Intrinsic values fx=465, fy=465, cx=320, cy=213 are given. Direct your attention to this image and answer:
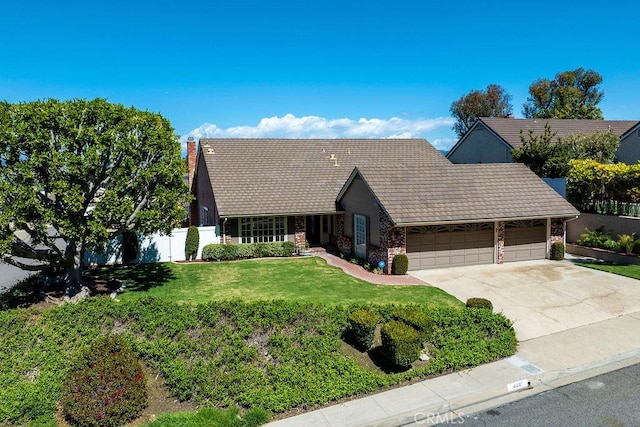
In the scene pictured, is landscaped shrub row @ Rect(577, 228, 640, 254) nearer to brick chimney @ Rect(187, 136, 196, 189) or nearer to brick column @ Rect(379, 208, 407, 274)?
brick column @ Rect(379, 208, 407, 274)

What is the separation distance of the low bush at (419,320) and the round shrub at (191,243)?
13.5m

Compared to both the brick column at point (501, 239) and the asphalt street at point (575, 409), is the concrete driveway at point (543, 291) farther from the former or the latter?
the asphalt street at point (575, 409)

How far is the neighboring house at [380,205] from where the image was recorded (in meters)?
20.5

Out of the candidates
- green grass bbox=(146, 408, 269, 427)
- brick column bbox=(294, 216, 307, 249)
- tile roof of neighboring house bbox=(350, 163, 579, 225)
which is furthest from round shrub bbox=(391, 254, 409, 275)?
green grass bbox=(146, 408, 269, 427)

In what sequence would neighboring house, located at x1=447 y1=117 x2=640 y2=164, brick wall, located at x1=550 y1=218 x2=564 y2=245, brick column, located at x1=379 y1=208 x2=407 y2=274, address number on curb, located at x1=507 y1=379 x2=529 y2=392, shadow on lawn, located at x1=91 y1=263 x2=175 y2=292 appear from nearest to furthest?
1. address number on curb, located at x1=507 y1=379 x2=529 y2=392
2. shadow on lawn, located at x1=91 y1=263 x2=175 y2=292
3. brick column, located at x1=379 y1=208 x2=407 y2=274
4. brick wall, located at x1=550 y1=218 x2=564 y2=245
5. neighboring house, located at x1=447 y1=117 x2=640 y2=164

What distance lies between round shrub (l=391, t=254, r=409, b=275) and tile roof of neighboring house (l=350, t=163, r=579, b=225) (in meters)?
1.63

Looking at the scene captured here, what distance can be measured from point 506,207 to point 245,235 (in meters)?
12.8

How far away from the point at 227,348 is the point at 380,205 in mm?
10736

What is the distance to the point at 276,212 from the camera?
23.8 metres

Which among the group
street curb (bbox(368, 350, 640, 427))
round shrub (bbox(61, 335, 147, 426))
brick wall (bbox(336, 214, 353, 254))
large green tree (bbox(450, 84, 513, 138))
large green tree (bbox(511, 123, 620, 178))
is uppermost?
large green tree (bbox(450, 84, 513, 138))

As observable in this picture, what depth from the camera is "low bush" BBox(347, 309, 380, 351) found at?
11.3m

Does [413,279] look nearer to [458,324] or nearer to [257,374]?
[458,324]

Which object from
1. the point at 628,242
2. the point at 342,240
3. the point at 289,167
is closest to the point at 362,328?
the point at 342,240

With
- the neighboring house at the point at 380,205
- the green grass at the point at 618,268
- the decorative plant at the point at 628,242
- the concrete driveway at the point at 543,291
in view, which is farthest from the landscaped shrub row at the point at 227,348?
the decorative plant at the point at 628,242
